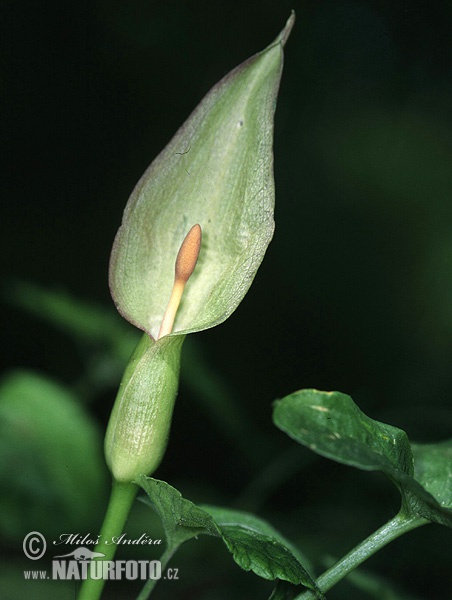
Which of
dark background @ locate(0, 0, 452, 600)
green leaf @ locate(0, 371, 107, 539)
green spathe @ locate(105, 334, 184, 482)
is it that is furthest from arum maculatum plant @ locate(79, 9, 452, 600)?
dark background @ locate(0, 0, 452, 600)

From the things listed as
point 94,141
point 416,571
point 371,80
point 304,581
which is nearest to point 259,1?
point 371,80

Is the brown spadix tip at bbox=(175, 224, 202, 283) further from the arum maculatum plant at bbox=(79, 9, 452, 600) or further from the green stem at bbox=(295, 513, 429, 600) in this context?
the green stem at bbox=(295, 513, 429, 600)

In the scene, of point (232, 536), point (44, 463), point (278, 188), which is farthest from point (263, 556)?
point (278, 188)

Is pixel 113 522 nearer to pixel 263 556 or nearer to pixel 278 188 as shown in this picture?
pixel 263 556

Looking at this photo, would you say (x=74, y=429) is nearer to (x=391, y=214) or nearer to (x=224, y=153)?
(x=224, y=153)

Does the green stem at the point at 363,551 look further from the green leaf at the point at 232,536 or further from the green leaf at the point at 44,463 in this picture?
the green leaf at the point at 44,463

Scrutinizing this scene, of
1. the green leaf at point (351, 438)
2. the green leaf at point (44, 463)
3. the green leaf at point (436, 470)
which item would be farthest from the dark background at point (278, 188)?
the green leaf at point (351, 438)
